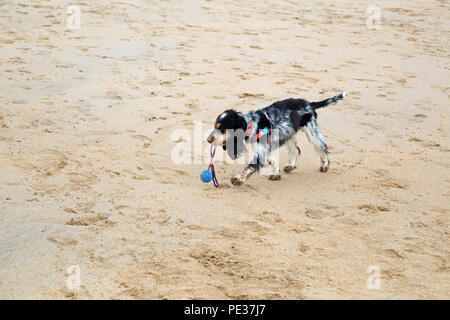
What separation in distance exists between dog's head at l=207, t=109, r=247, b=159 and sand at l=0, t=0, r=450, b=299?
43 centimetres

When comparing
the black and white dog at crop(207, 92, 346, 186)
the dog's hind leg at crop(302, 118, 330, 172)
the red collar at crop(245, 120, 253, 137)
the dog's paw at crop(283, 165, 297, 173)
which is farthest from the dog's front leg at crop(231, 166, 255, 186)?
the dog's hind leg at crop(302, 118, 330, 172)

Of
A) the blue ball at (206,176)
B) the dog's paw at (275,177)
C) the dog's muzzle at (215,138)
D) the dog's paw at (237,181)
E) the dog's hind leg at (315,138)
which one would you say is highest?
the dog's muzzle at (215,138)

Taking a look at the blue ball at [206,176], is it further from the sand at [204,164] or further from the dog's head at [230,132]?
the dog's head at [230,132]

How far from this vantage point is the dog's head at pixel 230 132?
16.8ft

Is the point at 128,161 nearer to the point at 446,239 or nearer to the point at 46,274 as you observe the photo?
the point at 46,274

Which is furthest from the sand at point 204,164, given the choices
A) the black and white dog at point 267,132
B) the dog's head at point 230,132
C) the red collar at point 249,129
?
the red collar at point 249,129

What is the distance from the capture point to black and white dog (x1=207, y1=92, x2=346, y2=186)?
5.17 meters

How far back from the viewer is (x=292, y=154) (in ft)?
19.6

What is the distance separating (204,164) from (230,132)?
82 centimetres

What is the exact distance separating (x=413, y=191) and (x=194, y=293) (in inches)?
114

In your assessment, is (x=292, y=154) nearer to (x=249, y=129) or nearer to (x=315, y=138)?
(x=315, y=138)

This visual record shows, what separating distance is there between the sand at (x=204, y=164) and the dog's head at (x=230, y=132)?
43 centimetres

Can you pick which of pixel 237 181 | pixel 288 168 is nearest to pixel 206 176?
pixel 237 181

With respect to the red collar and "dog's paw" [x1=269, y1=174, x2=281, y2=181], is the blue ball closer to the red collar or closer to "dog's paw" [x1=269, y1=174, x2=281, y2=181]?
the red collar
